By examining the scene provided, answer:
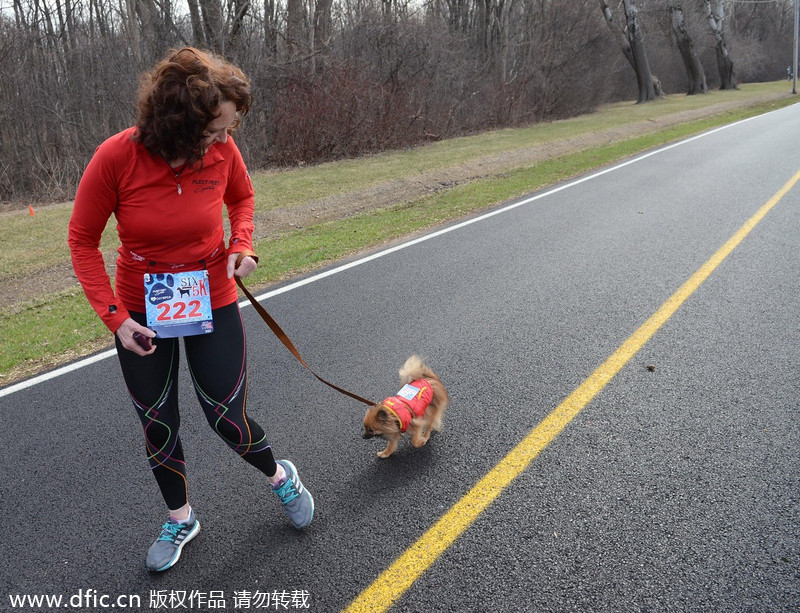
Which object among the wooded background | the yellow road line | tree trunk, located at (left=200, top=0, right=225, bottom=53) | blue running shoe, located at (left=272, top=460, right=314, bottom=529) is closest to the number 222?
blue running shoe, located at (left=272, top=460, right=314, bottom=529)

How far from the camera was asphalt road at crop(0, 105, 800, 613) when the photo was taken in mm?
2852

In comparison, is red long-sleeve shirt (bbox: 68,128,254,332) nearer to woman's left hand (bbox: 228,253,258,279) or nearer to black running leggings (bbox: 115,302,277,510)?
woman's left hand (bbox: 228,253,258,279)

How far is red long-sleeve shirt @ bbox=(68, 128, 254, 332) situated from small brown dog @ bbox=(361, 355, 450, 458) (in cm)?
115

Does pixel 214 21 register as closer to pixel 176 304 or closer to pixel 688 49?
pixel 176 304

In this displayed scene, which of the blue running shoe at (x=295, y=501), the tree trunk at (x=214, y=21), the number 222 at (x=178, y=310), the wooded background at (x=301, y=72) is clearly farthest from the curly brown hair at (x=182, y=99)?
the tree trunk at (x=214, y=21)

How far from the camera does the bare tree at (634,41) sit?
35.3m

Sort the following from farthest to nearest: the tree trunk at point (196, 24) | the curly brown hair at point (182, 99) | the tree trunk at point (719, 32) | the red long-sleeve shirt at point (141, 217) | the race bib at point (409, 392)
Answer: the tree trunk at point (719, 32)
the tree trunk at point (196, 24)
the race bib at point (409, 392)
the red long-sleeve shirt at point (141, 217)
the curly brown hair at point (182, 99)

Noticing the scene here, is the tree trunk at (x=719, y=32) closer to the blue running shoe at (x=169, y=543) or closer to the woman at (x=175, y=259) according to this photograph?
the woman at (x=175, y=259)

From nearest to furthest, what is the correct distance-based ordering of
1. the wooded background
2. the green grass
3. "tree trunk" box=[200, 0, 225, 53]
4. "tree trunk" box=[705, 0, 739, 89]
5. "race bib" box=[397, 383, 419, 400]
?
"race bib" box=[397, 383, 419, 400] < the green grass < the wooded background < "tree trunk" box=[200, 0, 225, 53] < "tree trunk" box=[705, 0, 739, 89]

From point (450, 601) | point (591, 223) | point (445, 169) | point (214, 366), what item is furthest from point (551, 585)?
point (445, 169)

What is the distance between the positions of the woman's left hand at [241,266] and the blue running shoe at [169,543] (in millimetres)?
1261

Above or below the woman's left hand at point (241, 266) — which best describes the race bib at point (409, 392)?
below

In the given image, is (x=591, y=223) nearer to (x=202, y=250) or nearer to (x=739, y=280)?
(x=739, y=280)

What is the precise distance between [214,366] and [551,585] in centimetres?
182
